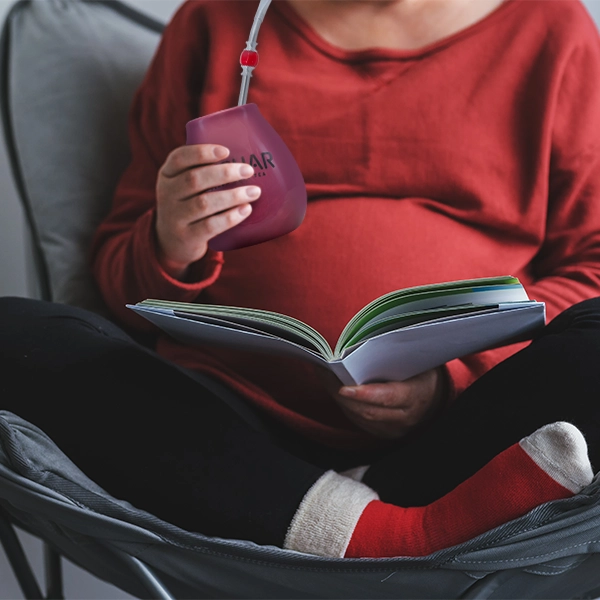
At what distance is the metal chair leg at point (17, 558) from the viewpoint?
0.78 m

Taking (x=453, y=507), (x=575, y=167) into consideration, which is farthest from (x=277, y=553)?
(x=575, y=167)

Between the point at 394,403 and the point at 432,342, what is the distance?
0.12m

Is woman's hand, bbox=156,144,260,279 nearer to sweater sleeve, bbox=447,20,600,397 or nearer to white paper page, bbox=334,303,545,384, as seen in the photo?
white paper page, bbox=334,303,545,384

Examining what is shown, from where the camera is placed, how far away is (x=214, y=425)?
2.15ft

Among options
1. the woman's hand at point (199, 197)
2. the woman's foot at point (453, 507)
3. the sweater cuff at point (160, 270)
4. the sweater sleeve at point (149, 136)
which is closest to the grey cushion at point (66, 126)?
the sweater sleeve at point (149, 136)

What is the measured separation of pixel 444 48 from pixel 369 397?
0.49m

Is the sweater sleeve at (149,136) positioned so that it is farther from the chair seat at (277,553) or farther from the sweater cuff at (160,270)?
the chair seat at (277,553)

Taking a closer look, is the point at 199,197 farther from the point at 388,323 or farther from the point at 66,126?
the point at 66,126

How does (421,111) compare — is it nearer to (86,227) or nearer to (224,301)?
(224,301)

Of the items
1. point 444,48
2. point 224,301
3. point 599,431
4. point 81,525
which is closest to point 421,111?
point 444,48

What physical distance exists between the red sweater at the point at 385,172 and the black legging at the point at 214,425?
0.49 feet

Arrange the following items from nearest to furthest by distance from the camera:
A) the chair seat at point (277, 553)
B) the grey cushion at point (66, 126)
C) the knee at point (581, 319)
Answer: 1. the chair seat at point (277, 553)
2. the knee at point (581, 319)
3. the grey cushion at point (66, 126)

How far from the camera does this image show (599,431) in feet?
1.92

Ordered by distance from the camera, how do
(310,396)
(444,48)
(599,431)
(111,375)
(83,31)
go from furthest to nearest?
(83,31)
(444,48)
(310,396)
(111,375)
(599,431)
